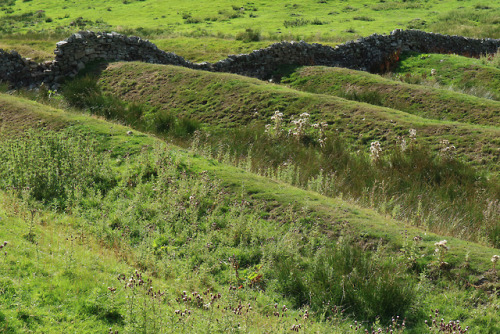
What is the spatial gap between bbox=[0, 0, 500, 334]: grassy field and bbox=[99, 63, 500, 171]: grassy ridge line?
7 cm

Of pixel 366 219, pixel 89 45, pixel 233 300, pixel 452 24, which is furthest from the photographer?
pixel 452 24

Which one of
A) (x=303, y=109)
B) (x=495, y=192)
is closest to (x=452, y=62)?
(x=303, y=109)

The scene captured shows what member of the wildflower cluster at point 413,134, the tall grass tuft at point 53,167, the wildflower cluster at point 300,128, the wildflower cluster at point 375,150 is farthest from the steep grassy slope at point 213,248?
the wildflower cluster at point 413,134

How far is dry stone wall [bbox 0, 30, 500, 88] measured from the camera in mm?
20297

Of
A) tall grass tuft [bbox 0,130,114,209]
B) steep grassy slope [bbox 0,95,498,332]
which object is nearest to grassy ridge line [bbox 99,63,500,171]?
steep grassy slope [bbox 0,95,498,332]

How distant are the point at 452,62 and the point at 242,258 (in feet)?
75.1

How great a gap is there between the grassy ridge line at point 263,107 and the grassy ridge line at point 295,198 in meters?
4.78

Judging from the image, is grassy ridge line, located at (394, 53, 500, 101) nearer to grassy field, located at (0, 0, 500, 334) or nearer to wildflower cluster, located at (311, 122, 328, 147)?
grassy field, located at (0, 0, 500, 334)

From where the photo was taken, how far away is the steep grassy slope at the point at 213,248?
493 centimetres

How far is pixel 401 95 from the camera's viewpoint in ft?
60.8

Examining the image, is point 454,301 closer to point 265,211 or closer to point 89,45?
point 265,211

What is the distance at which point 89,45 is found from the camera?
843 inches

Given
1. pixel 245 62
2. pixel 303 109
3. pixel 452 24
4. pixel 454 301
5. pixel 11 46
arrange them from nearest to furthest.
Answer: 1. pixel 454 301
2. pixel 303 109
3. pixel 245 62
4. pixel 11 46
5. pixel 452 24

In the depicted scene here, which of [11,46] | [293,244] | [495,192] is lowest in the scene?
[495,192]
